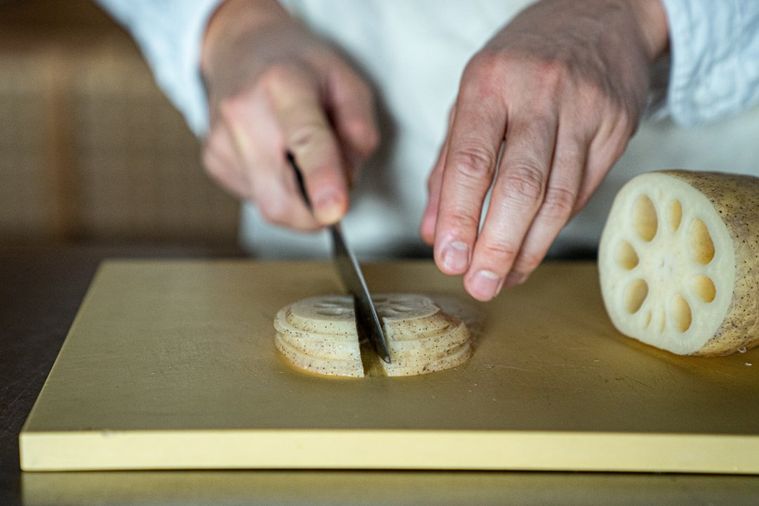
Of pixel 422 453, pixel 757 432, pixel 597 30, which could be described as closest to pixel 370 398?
pixel 422 453

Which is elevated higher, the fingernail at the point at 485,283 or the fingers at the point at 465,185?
the fingers at the point at 465,185

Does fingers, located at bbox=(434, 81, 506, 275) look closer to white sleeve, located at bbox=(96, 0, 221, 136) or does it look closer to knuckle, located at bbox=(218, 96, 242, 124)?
knuckle, located at bbox=(218, 96, 242, 124)

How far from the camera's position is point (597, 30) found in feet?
3.77

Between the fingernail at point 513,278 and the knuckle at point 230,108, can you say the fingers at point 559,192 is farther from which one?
the knuckle at point 230,108

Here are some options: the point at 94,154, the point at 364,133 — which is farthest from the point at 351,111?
the point at 94,154

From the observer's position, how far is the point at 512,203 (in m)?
1.01

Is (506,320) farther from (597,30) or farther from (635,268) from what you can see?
(597,30)

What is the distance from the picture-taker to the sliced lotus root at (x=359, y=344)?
96 centimetres

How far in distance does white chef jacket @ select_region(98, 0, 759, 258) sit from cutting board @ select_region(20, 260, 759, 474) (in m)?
0.51

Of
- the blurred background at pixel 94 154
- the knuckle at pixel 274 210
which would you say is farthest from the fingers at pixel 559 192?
the blurred background at pixel 94 154

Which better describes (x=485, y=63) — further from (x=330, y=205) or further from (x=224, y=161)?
(x=224, y=161)

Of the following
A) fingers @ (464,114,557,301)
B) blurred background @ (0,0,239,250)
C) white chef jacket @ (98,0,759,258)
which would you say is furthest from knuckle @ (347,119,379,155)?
blurred background @ (0,0,239,250)

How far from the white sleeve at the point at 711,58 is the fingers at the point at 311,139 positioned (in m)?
0.47

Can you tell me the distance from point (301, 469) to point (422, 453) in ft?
0.35
